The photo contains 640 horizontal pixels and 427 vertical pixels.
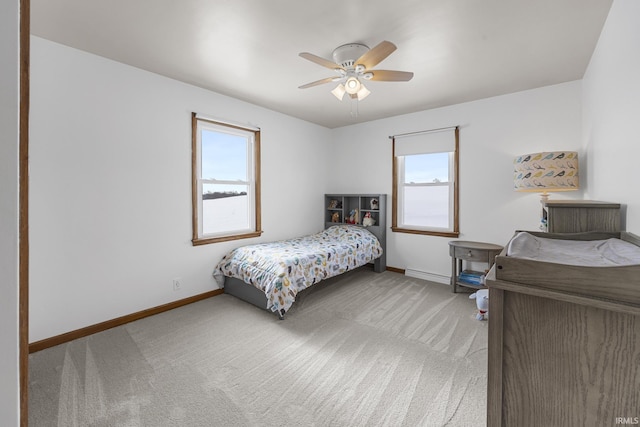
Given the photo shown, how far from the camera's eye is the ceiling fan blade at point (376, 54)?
1907 millimetres

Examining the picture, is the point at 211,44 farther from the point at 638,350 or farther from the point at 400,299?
the point at 400,299

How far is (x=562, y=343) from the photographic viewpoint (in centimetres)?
80

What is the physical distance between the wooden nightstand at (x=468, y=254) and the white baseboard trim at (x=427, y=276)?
20cm

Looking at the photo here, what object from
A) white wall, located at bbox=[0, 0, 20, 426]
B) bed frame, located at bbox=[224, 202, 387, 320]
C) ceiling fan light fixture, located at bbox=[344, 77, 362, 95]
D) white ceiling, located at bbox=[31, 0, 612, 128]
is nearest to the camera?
white wall, located at bbox=[0, 0, 20, 426]

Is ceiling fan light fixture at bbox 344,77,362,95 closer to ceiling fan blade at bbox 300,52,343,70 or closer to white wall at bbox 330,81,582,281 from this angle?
ceiling fan blade at bbox 300,52,343,70

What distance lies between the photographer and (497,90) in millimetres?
3260

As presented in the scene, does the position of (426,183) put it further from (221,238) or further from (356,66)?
(221,238)

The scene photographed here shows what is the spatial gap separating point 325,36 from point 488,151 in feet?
8.50

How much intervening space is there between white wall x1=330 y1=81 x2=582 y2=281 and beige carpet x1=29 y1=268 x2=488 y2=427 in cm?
115

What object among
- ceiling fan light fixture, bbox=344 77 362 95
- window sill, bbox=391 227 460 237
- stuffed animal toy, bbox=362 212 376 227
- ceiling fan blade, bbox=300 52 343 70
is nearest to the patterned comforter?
stuffed animal toy, bbox=362 212 376 227

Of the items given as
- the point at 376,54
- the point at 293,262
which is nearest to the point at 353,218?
the point at 293,262

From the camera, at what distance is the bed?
729 mm

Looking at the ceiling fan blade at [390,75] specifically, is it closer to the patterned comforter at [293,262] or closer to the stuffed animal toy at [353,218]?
the patterned comforter at [293,262]

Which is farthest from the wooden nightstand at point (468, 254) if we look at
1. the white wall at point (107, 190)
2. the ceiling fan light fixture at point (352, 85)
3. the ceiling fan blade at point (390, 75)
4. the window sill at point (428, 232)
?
the white wall at point (107, 190)
